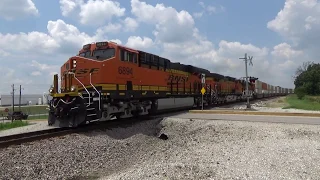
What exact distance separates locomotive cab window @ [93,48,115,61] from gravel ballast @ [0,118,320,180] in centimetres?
338

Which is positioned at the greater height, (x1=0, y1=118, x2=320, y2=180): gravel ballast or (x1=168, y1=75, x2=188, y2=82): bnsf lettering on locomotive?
(x1=168, y1=75, x2=188, y2=82): bnsf lettering on locomotive

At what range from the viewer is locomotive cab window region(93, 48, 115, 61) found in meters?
13.8

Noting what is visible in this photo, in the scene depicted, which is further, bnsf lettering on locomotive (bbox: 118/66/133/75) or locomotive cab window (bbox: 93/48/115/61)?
bnsf lettering on locomotive (bbox: 118/66/133/75)

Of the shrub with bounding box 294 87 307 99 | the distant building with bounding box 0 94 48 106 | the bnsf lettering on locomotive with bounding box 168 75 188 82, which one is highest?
the bnsf lettering on locomotive with bounding box 168 75 188 82

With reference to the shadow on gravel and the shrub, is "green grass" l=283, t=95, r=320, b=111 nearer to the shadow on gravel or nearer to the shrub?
the shadow on gravel

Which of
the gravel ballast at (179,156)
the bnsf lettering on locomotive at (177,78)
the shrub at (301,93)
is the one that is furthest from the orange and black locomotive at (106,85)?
the shrub at (301,93)

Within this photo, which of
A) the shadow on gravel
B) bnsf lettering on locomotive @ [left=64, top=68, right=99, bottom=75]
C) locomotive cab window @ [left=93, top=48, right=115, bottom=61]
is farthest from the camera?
locomotive cab window @ [left=93, top=48, right=115, bottom=61]

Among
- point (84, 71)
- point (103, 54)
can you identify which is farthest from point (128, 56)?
point (84, 71)

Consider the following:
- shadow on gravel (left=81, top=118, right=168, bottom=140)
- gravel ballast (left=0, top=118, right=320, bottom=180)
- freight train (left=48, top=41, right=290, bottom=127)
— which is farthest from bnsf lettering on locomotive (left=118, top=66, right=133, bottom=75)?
gravel ballast (left=0, top=118, right=320, bottom=180)

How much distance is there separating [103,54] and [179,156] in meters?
7.24

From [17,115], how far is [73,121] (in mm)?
30308

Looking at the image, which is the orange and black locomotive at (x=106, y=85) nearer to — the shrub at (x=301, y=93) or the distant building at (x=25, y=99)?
the shrub at (x=301, y=93)

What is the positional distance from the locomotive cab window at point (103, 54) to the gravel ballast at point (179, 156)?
3382 mm

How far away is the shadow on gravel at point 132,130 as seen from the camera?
1222 centimetres
